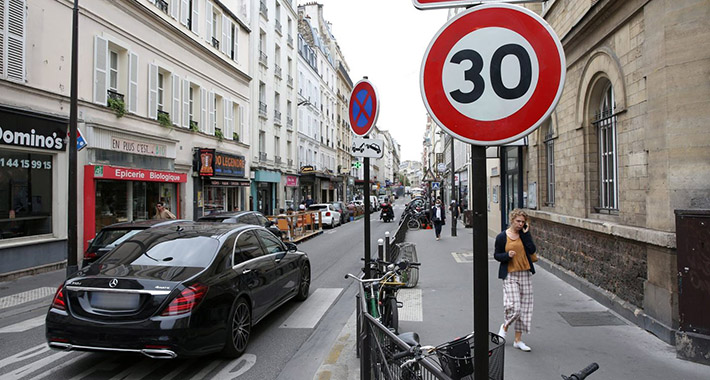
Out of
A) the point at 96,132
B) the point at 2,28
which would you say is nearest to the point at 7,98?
the point at 2,28

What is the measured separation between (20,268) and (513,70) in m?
12.9

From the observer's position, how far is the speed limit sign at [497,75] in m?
1.95

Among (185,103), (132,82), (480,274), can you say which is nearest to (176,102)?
(185,103)

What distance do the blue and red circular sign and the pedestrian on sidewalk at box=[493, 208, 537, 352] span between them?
2.19 m

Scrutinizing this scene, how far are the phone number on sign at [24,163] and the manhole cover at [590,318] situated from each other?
12737 mm

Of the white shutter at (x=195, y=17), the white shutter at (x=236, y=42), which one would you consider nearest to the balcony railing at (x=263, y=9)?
the white shutter at (x=236, y=42)

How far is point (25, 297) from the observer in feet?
28.5

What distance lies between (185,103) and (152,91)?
2592mm

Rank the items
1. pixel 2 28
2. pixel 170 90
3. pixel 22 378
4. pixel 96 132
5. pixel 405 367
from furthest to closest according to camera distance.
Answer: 1. pixel 170 90
2. pixel 96 132
3. pixel 2 28
4. pixel 22 378
5. pixel 405 367

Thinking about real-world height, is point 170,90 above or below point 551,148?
above

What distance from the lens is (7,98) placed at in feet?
34.6

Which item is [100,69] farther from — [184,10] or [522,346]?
[522,346]

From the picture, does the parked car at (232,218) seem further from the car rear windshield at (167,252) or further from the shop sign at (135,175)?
the car rear windshield at (167,252)

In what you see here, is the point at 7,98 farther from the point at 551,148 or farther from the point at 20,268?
the point at 551,148
